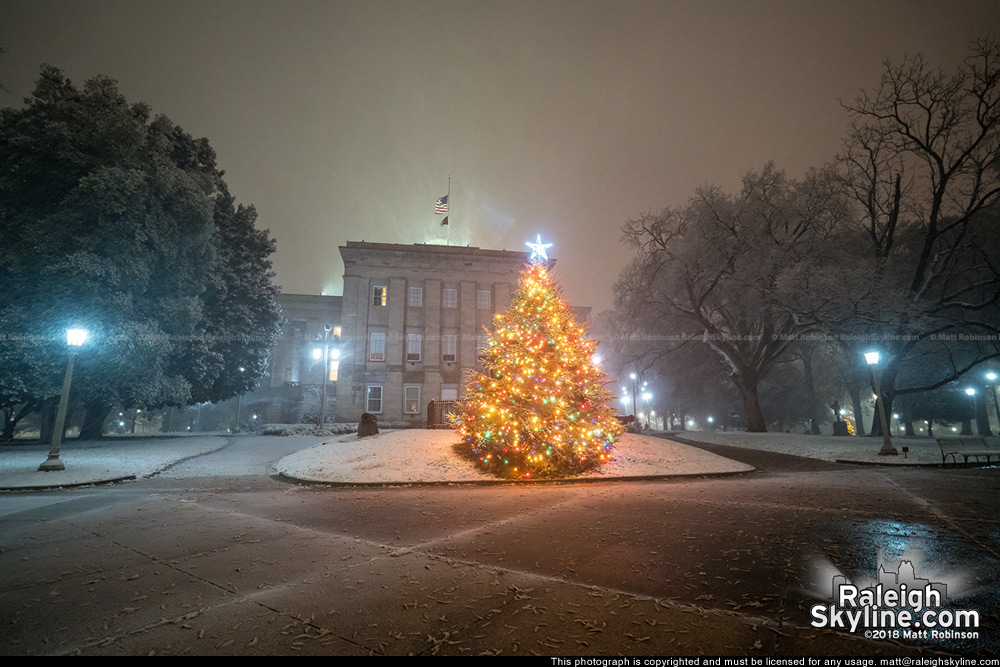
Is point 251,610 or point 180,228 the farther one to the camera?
point 180,228

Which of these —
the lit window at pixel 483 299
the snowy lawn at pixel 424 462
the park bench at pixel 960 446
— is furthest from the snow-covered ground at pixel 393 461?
the lit window at pixel 483 299

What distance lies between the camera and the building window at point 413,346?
120 feet

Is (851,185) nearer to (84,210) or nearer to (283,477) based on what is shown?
(283,477)

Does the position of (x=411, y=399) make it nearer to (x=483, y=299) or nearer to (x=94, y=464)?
(x=483, y=299)

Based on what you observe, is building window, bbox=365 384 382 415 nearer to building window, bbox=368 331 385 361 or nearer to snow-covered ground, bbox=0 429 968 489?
building window, bbox=368 331 385 361

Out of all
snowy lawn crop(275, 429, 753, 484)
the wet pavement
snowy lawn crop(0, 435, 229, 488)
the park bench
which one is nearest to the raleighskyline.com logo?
the wet pavement

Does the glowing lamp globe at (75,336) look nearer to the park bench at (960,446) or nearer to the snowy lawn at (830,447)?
the snowy lawn at (830,447)

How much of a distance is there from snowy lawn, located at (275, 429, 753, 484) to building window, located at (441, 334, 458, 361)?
68.7 feet

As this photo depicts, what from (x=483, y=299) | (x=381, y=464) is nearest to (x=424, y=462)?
(x=381, y=464)

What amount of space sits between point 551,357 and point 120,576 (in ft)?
33.5

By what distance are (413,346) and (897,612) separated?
1388 inches

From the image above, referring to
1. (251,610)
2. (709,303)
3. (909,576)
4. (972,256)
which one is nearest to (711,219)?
(709,303)

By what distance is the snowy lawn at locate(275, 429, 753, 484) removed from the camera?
1146cm

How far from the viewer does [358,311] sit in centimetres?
3641
